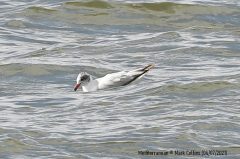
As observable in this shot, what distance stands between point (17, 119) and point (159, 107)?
2038 millimetres

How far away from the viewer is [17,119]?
10.1 m

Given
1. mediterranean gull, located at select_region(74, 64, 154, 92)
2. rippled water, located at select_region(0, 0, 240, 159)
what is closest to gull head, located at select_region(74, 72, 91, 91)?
mediterranean gull, located at select_region(74, 64, 154, 92)

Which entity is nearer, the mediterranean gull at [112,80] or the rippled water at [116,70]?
the rippled water at [116,70]

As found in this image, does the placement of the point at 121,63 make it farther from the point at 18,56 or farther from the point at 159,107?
the point at 159,107

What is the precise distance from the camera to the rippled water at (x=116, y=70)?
29.0 ft

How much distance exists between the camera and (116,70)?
14008 mm

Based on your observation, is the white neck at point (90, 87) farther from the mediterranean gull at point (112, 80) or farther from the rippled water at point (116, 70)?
the rippled water at point (116, 70)

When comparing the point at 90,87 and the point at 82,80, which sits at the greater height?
the point at 82,80

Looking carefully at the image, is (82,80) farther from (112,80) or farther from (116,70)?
(116,70)

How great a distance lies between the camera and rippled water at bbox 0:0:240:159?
348 inches

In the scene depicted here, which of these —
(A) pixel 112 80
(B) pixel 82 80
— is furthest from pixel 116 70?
(B) pixel 82 80

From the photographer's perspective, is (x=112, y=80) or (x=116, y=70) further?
(x=116, y=70)

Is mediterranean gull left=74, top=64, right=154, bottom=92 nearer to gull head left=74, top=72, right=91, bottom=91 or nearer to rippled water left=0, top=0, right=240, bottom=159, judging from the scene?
gull head left=74, top=72, right=91, bottom=91

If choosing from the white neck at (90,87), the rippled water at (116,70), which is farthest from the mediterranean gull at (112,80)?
the rippled water at (116,70)
